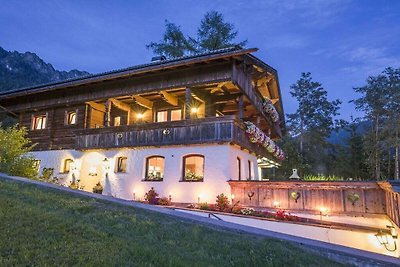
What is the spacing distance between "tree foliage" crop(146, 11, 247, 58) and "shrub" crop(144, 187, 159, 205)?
21167 mm

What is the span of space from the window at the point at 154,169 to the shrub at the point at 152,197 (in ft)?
3.17

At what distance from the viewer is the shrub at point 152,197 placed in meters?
15.4

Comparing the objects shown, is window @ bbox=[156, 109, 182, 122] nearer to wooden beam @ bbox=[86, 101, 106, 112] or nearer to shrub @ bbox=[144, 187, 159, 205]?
wooden beam @ bbox=[86, 101, 106, 112]

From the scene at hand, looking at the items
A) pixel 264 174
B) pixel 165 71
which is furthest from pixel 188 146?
pixel 264 174

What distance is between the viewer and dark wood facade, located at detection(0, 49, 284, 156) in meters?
16.2

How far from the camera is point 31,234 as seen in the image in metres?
5.28

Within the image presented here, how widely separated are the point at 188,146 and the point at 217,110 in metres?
5.72

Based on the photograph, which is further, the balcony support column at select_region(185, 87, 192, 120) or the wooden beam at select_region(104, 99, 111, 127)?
the wooden beam at select_region(104, 99, 111, 127)

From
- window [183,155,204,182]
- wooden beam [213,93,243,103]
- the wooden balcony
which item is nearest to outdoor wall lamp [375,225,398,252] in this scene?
the wooden balcony

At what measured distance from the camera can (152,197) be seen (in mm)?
15648

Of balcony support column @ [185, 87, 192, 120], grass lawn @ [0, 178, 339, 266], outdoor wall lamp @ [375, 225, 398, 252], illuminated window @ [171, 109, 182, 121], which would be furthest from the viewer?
illuminated window @ [171, 109, 182, 121]

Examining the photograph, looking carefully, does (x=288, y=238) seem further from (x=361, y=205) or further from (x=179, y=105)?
(x=179, y=105)

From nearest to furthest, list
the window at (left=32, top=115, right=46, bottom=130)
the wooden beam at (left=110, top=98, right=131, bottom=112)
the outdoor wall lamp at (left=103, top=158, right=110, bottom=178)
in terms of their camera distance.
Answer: the outdoor wall lamp at (left=103, top=158, right=110, bottom=178), the wooden beam at (left=110, top=98, right=131, bottom=112), the window at (left=32, top=115, right=46, bottom=130)

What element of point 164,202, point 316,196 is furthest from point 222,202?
point 316,196
